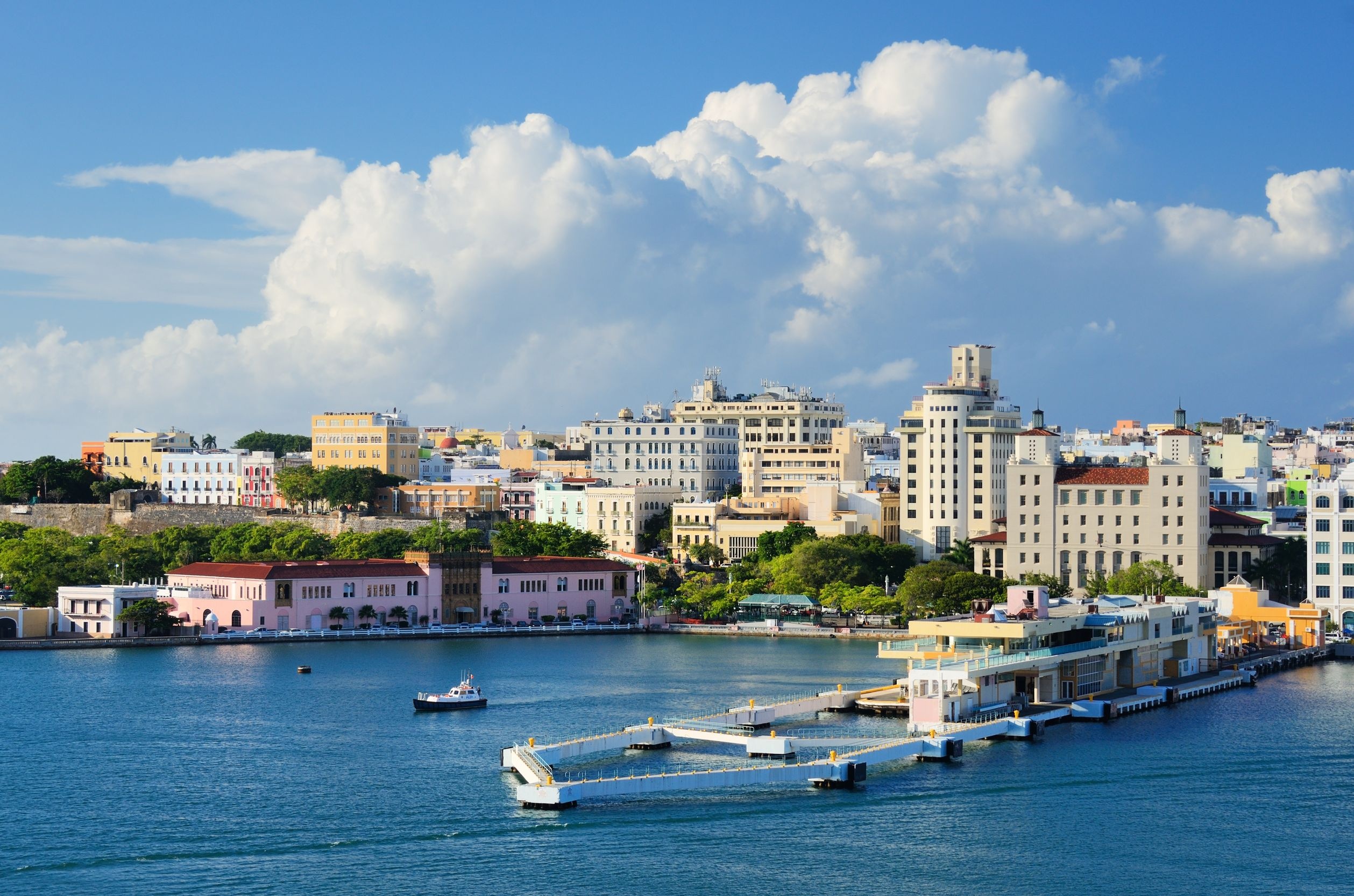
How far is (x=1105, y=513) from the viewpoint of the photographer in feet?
247

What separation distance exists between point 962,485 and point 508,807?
5379 cm

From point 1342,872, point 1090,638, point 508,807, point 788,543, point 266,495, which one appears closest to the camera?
point 1342,872

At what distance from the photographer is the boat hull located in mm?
48594

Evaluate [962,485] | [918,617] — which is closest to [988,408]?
[962,485]

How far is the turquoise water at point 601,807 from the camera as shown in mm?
31359

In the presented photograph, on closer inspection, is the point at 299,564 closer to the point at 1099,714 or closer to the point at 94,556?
the point at 94,556

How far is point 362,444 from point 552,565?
148 feet

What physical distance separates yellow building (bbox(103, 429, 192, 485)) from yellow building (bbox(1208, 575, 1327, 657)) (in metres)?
74.8

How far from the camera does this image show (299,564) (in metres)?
71.4

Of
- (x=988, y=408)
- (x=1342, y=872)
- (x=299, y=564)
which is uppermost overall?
(x=988, y=408)

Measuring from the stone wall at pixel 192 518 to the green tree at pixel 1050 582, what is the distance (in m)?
32.8

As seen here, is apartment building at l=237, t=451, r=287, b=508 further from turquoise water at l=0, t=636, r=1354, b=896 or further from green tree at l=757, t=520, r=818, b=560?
turquoise water at l=0, t=636, r=1354, b=896

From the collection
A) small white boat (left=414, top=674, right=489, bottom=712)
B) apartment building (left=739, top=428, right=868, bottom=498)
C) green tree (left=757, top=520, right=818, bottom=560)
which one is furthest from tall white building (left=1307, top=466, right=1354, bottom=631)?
apartment building (left=739, top=428, right=868, bottom=498)

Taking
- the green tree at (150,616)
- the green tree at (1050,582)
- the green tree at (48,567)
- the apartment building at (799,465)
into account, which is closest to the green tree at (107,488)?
the green tree at (48,567)
